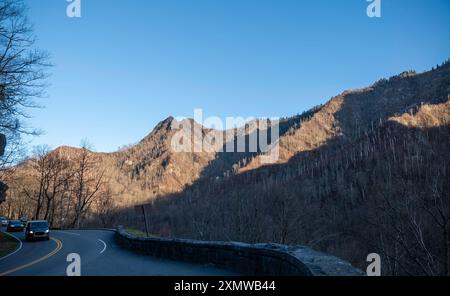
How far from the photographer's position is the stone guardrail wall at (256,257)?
281 inches

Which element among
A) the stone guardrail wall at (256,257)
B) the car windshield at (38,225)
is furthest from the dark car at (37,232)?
the stone guardrail wall at (256,257)

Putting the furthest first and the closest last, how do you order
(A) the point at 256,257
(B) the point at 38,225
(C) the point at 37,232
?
(B) the point at 38,225, (C) the point at 37,232, (A) the point at 256,257

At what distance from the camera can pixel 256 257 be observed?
10008 millimetres

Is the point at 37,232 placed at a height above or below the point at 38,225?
below

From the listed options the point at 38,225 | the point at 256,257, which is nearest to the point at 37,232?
the point at 38,225

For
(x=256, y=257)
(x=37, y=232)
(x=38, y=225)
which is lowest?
(x=37, y=232)

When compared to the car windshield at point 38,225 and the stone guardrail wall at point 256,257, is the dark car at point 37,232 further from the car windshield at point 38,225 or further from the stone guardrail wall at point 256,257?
the stone guardrail wall at point 256,257

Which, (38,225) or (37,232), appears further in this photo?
(38,225)

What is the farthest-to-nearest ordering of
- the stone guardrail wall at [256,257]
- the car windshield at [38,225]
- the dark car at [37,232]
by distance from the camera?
the car windshield at [38,225] < the dark car at [37,232] < the stone guardrail wall at [256,257]

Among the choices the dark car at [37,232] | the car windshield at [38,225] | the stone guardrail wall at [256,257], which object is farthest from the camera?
the car windshield at [38,225]

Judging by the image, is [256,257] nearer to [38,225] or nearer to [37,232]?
[37,232]

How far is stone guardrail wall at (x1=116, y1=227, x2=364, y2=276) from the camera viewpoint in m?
7.15
